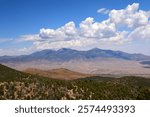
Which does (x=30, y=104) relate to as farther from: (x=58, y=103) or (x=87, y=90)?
(x=87, y=90)

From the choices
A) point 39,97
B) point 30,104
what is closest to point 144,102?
point 30,104

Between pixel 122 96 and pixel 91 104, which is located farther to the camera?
pixel 122 96

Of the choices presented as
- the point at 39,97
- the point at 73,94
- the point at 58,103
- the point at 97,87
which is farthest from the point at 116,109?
the point at 97,87

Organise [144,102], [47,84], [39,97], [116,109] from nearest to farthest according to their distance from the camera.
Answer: [116,109] → [144,102] → [39,97] → [47,84]

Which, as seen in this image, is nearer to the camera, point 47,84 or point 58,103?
point 58,103

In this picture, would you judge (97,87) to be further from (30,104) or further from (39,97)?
(30,104)

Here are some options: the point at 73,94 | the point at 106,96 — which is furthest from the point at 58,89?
the point at 106,96

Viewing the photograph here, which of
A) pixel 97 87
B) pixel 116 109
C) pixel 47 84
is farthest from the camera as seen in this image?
pixel 97 87

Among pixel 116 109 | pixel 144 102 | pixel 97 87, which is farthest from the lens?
pixel 97 87

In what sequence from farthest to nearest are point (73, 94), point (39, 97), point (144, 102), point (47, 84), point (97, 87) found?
point (97, 87)
point (47, 84)
point (73, 94)
point (39, 97)
point (144, 102)
